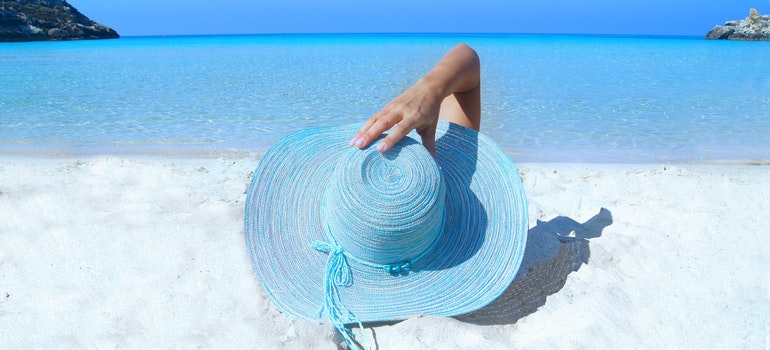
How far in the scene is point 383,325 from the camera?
183cm

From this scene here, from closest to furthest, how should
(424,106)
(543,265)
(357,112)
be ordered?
1. (424,106)
2. (543,265)
3. (357,112)

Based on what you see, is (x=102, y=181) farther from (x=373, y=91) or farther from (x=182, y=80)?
(x=182, y=80)

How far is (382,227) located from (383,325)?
345 mm

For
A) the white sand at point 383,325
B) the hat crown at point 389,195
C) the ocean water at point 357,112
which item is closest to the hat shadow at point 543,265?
the white sand at point 383,325

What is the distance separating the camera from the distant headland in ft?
109

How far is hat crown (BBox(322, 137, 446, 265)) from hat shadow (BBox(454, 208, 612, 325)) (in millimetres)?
381

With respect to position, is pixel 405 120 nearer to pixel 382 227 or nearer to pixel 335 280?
pixel 382 227

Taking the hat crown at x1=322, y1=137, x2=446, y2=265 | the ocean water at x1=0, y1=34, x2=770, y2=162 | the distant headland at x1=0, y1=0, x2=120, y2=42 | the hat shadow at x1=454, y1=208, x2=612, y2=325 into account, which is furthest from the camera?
the distant headland at x1=0, y1=0, x2=120, y2=42

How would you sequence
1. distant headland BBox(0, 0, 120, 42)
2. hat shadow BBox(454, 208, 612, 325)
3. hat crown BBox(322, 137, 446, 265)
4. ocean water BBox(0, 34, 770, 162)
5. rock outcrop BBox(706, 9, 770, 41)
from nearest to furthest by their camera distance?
1. hat crown BBox(322, 137, 446, 265)
2. hat shadow BBox(454, 208, 612, 325)
3. ocean water BBox(0, 34, 770, 162)
4. distant headland BBox(0, 0, 120, 42)
5. rock outcrop BBox(706, 9, 770, 41)

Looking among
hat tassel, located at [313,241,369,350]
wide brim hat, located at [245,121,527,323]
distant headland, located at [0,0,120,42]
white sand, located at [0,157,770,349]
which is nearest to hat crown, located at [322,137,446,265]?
wide brim hat, located at [245,121,527,323]

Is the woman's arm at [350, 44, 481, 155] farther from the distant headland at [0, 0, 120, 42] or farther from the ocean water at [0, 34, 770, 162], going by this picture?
the distant headland at [0, 0, 120, 42]

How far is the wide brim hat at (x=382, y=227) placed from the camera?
1.74 meters

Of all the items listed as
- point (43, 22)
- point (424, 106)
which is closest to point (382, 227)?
point (424, 106)

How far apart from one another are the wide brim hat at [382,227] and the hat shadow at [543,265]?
15cm
